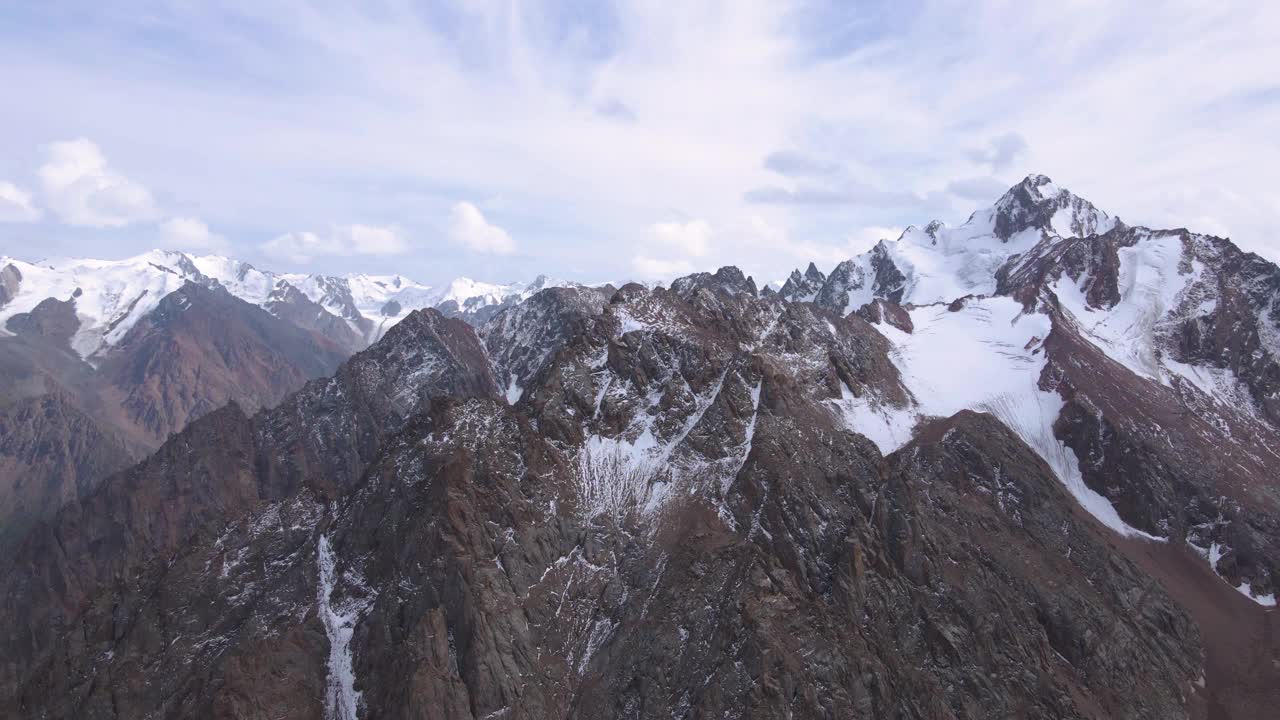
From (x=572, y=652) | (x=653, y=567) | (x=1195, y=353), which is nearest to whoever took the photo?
(x=572, y=652)

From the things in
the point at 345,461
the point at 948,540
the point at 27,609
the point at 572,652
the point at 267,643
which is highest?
the point at 345,461

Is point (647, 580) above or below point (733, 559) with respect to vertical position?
above

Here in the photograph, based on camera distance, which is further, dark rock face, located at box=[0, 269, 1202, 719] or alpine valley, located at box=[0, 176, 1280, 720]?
alpine valley, located at box=[0, 176, 1280, 720]

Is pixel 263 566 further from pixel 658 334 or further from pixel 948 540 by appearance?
pixel 948 540

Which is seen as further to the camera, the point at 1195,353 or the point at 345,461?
the point at 345,461

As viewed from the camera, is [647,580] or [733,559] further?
[647,580]

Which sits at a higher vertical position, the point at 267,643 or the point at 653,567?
the point at 267,643

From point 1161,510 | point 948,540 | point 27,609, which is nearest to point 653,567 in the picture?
point 948,540

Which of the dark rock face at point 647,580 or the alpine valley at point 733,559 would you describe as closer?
the dark rock face at point 647,580
